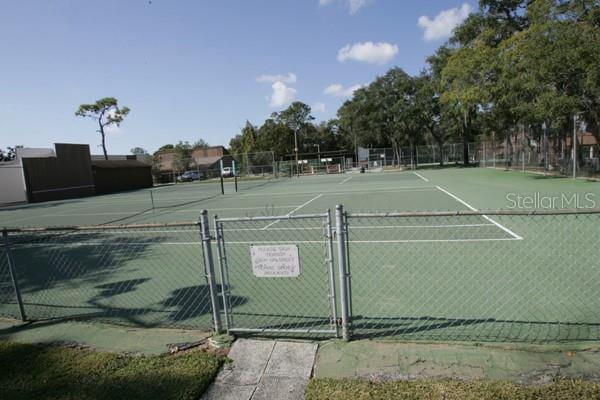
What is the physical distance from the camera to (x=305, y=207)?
14.6 m

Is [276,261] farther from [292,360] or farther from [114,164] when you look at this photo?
[114,164]

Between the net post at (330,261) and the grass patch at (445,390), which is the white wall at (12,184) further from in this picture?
the grass patch at (445,390)

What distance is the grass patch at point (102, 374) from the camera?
314 cm

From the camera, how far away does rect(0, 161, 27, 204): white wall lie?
30.9 m

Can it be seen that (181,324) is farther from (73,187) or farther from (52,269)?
(73,187)

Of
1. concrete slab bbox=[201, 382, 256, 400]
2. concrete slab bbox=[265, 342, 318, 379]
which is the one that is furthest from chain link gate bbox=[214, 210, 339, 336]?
concrete slab bbox=[201, 382, 256, 400]

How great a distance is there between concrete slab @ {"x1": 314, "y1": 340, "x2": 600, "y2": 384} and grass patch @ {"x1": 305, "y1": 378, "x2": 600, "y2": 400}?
0.10 m

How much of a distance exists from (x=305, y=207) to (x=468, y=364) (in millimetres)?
11551

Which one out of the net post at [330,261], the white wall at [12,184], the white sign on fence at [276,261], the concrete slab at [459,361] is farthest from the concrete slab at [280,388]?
the white wall at [12,184]

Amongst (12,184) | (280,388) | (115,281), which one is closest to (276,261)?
(280,388)

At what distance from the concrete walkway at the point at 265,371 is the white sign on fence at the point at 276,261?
0.74 m

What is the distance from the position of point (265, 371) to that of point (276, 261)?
103cm

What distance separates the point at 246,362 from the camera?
11.6 ft

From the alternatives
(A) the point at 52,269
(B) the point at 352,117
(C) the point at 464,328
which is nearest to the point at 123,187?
(B) the point at 352,117
